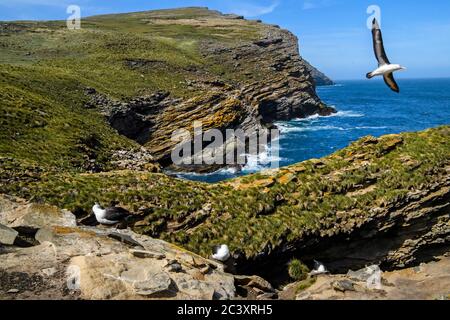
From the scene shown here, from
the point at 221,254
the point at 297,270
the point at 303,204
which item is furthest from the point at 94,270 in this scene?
the point at 303,204

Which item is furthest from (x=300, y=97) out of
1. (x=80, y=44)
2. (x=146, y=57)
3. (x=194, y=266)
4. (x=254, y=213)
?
(x=194, y=266)

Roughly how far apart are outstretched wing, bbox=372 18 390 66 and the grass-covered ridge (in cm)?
1253

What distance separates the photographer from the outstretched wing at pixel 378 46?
43.0 feet

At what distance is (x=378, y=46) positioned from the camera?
13602 mm

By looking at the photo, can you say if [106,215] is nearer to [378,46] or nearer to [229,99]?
[378,46]

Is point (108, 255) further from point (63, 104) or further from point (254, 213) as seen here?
point (63, 104)

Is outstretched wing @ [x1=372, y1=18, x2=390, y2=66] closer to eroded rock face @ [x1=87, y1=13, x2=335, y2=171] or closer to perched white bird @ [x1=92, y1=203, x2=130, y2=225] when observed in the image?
perched white bird @ [x1=92, y1=203, x2=130, y2=225]

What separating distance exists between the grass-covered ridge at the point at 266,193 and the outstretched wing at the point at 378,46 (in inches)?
493

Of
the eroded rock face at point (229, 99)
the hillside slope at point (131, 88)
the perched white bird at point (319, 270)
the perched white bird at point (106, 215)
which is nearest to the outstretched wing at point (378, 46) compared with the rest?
the perched white bird at point (319, 270)

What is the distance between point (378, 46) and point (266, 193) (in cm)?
1437

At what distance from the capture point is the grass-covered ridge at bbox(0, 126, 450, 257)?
878 inches

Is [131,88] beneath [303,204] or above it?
above
